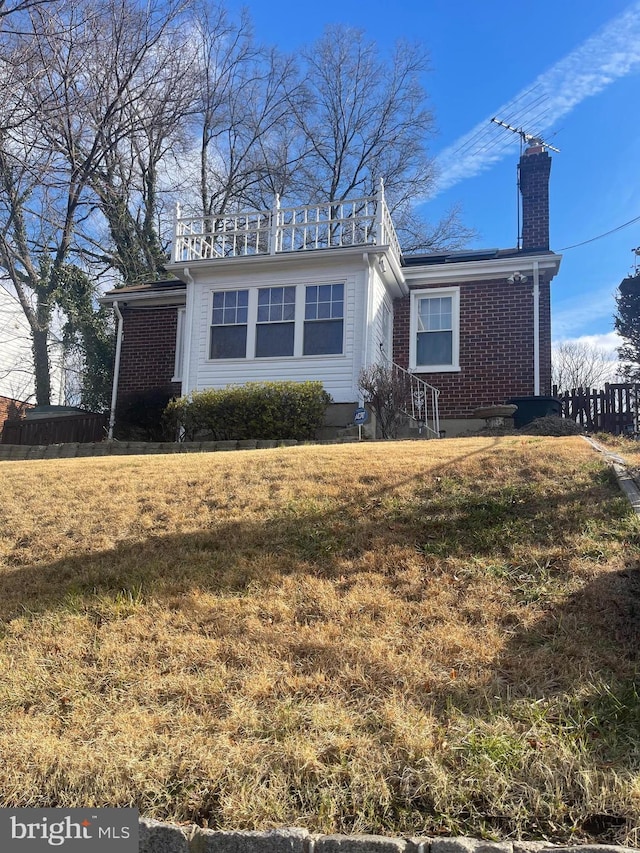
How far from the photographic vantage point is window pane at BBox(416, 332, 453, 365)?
13.8 m

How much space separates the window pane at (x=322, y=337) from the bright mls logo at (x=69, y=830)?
423 inches

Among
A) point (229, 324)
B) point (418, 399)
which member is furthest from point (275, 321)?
point (418, 399)

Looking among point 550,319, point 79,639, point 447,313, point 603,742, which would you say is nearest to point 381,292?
point 447,313

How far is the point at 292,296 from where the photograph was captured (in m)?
13.3

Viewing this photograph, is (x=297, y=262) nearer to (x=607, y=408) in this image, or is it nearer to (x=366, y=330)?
(x=366, y=330)

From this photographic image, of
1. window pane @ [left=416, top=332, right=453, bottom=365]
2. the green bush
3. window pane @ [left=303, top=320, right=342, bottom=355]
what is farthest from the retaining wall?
window pane @ [left=416, top=332, right=453, bottom=365]

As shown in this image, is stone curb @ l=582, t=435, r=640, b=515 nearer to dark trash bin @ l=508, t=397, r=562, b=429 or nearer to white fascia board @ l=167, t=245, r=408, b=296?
dark trash bin @ l=508, t=397, r=562, b=429

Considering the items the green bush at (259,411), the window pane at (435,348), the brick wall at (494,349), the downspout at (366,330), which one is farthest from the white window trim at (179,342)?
the brick wall at (494,349)

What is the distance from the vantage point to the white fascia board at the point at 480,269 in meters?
13.1

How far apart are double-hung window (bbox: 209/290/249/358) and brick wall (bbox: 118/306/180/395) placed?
246cm

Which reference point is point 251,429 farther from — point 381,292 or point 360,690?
point 360,690

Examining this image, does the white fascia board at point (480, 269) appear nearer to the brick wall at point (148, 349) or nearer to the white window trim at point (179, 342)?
the white window trim at point (179, 342)

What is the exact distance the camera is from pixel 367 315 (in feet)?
40.6

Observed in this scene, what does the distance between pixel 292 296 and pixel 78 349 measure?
8.68 m
